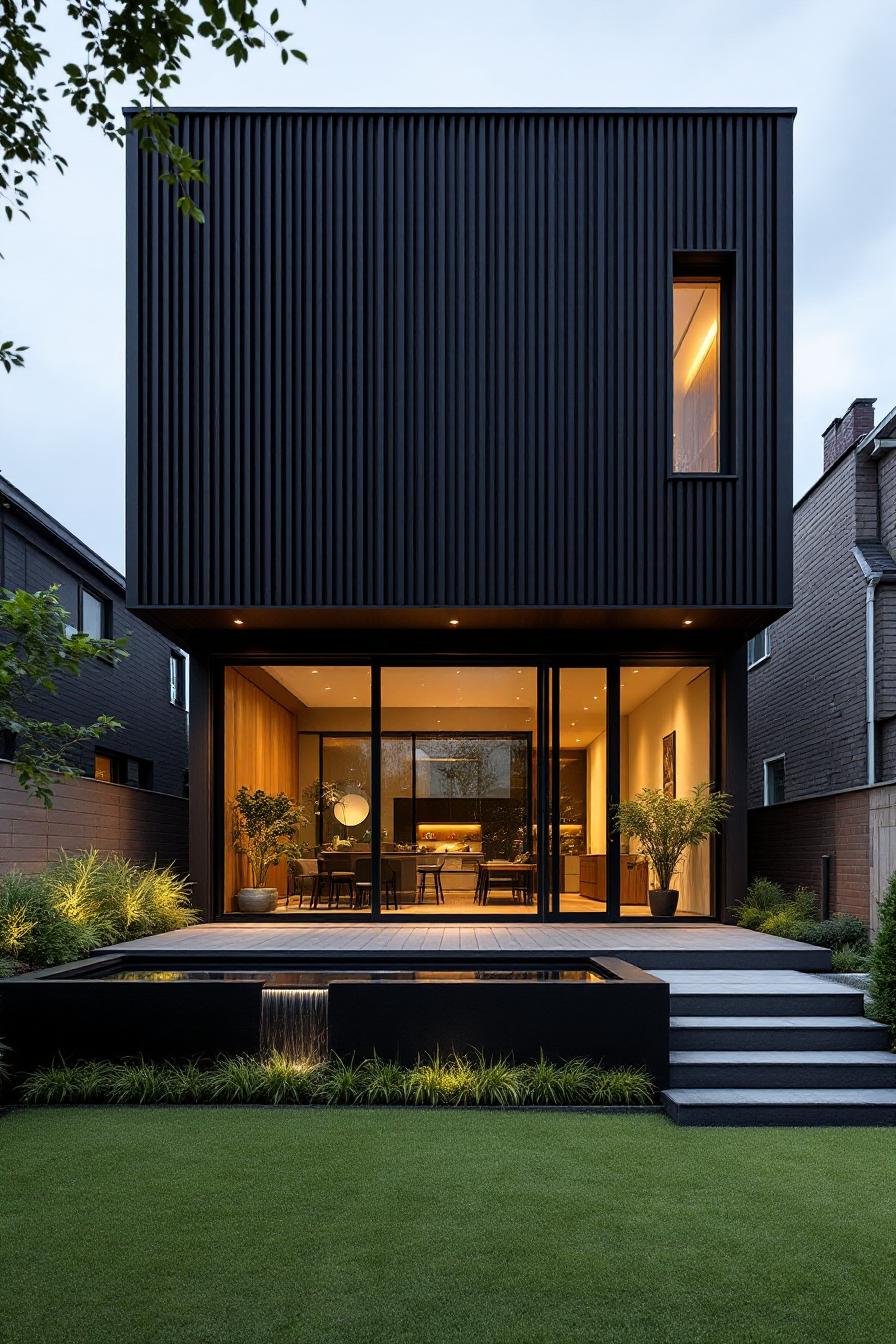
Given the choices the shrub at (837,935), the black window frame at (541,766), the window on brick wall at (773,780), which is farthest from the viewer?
the window on brick wall at (773,780)

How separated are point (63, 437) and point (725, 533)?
74.6 metres

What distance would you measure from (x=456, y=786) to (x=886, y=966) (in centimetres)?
584

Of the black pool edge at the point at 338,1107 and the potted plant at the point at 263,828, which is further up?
the potted plant at the point at 263,828

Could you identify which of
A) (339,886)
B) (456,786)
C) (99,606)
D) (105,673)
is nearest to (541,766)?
(456,786)

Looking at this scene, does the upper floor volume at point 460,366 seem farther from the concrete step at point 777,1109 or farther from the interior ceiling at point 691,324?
the concrete step at point 777,1109

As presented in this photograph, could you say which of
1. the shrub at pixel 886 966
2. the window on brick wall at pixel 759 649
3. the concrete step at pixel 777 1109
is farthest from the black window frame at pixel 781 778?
the concrete step at pixel 777 1109

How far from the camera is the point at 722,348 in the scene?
10.7 metres

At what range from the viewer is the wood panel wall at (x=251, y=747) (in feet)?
38.7

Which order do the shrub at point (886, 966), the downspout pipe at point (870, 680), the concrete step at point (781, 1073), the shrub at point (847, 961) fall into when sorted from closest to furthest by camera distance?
1. the concrete step at point (781, 1073)
2. the shrub at point (886, 966)
3. the shrub at point (847, 961)
4. the downspout pipe at point (870, 680)

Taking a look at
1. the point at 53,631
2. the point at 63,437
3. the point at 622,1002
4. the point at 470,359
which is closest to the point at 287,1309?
the point at 53,631

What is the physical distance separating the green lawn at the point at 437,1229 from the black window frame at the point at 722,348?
21.5ft

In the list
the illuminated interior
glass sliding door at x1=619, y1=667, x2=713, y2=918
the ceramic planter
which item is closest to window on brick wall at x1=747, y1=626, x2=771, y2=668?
glass sliding door at x1=619, y1=667, x2=713, y2=918

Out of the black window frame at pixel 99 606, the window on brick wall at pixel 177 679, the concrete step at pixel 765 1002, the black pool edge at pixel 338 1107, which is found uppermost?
the black window frame at pixel 99 606

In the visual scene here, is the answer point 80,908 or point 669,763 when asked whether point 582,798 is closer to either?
point 669,763
